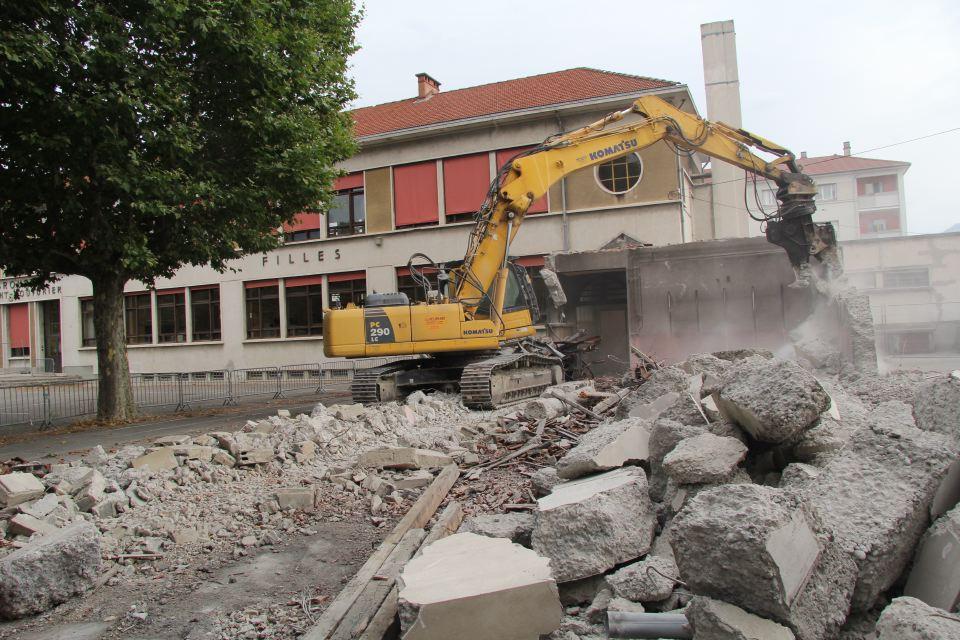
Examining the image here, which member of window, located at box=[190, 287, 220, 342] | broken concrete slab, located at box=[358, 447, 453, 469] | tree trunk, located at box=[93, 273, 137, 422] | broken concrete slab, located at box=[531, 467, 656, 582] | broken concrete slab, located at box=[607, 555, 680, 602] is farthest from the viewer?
window, located at box=[190, 287, 220, 342]

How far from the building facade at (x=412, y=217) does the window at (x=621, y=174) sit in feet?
0.12

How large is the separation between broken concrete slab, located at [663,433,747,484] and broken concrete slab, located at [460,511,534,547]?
35.9 inches

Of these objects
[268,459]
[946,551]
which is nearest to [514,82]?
[268,459]

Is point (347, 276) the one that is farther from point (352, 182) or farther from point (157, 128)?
point (157, 128)

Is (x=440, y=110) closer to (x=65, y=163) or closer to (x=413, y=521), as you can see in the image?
(x=65, y=163)

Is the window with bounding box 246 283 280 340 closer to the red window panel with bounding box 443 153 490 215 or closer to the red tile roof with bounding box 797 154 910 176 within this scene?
the red window panel with bounding box 443 153 490 215

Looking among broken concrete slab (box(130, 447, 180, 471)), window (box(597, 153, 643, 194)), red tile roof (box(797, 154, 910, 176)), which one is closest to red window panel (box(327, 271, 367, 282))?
window (box(597, 153, 643, 194))

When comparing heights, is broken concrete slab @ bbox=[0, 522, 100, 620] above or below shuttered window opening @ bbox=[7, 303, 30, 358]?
below

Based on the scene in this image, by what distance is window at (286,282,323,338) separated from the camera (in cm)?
2350

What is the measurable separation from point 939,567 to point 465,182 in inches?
783

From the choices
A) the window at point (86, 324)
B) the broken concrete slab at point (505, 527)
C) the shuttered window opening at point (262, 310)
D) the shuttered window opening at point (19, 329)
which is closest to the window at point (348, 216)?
the shuttered window opening at point (262, 310)

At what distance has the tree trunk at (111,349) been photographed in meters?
12.1

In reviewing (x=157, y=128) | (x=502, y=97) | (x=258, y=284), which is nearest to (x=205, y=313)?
(x=258, y=284)

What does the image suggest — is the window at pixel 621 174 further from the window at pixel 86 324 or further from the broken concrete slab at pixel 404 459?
the window at pixel 86 324
